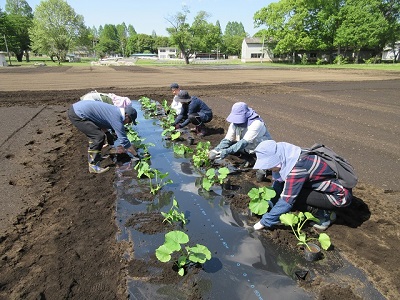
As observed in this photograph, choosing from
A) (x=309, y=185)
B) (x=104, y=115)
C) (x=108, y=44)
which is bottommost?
(x=309, y=185)

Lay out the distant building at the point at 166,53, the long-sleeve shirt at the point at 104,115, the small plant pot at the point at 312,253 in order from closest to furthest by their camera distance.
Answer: the small plant pot at the point at 312,253 < the long-sleeve shirt at the point at 104,115 < the distant building at the point at 166,53

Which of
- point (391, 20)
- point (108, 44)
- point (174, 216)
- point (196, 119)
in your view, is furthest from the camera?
point (108, 44)

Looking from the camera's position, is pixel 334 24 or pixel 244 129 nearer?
pixel 244 129

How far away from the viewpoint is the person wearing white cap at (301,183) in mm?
3072

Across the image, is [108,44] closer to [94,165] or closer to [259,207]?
[94,165]

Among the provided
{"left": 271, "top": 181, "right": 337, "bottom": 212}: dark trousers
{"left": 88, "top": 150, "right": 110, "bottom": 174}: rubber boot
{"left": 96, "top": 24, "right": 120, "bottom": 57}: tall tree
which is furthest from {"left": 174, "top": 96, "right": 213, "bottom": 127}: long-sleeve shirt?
{"left": 96, "top": 24, "right": 120, "bottom": 57}: tall tree

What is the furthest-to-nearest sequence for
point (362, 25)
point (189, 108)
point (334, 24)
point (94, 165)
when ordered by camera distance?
1. point (334, 24)
2. point (362, 25)
3. point (189, 108)
4. point (94, 165)

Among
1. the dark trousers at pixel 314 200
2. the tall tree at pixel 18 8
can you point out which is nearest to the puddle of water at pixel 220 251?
the dark trousers at pixel 314 200

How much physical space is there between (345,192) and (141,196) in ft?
9.80

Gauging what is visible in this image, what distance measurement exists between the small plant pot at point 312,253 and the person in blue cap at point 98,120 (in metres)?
3.17

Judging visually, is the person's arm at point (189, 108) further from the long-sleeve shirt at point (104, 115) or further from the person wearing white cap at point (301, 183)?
the person wearing white cap at point (301, 183)

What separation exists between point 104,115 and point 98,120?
31 cm

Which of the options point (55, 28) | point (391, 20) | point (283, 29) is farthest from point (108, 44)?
point (391, 20)

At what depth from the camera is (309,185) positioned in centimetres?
342
